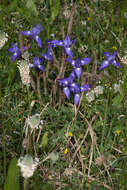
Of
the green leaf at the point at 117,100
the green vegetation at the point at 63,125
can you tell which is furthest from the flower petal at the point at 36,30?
the green leaf at the point at 117,100

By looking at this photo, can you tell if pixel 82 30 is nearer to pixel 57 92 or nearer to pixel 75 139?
pixel 57 92

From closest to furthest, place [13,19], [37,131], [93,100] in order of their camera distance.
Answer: [37,131] → [93,100] → [13,19]

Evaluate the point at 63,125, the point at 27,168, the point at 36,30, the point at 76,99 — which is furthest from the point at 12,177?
the point at 36,30

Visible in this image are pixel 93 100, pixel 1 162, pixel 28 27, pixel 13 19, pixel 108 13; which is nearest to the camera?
pixel 1 162

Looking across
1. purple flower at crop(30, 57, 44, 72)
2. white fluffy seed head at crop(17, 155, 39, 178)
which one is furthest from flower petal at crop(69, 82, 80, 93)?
white fluffy seed head at crop(17, 155, 39, 178)

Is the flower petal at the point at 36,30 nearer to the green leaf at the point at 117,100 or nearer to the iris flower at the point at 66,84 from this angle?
the iris flower at the point at 66,84

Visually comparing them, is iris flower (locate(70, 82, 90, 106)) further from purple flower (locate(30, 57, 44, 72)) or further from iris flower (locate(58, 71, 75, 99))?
purple flower (locate(30, 57, 44, 72))

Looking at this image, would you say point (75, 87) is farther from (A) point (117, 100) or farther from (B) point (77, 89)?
(A) point (117, 100)

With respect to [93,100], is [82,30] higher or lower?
higher

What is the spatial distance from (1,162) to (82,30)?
1452 mm

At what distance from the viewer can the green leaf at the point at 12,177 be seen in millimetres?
1708

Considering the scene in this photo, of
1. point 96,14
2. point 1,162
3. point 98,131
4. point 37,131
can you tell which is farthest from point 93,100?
point 96,14

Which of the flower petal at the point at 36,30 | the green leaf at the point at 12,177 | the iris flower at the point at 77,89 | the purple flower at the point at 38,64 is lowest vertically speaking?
the green leaf at the point at 12,177

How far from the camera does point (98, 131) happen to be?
218 centimetres
